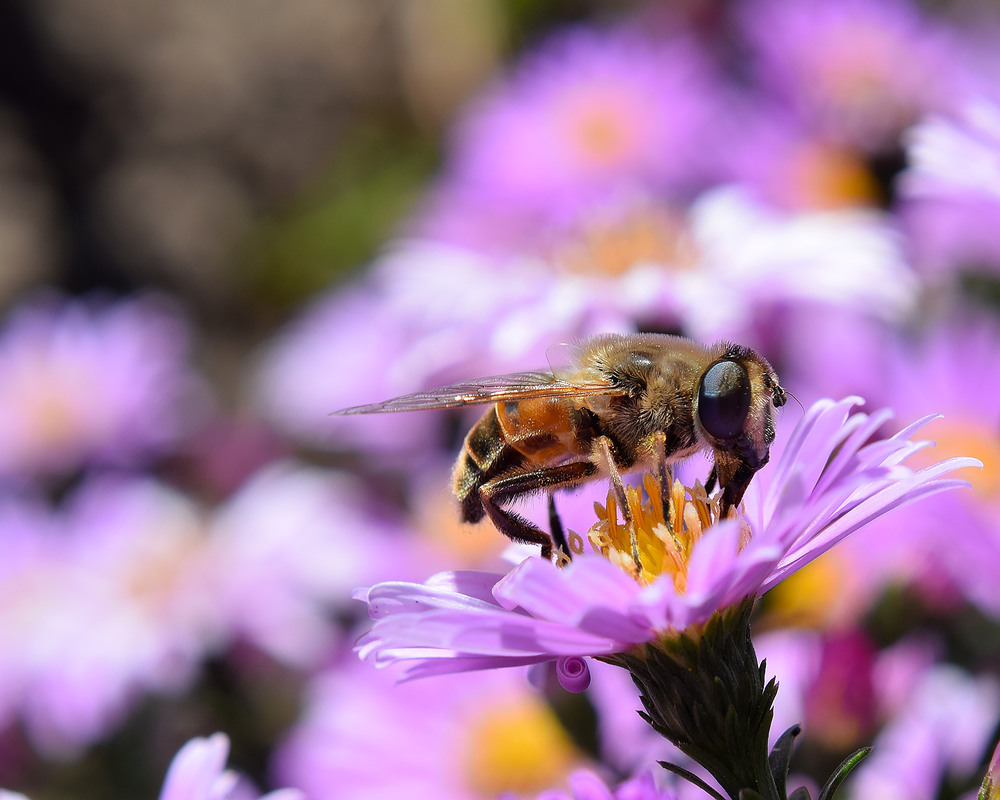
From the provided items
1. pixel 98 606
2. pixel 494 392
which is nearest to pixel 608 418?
pixel 494 392

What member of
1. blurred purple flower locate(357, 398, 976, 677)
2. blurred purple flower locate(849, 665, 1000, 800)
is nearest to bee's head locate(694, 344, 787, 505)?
blurred purple flower locate(357, 398, 976, 677)

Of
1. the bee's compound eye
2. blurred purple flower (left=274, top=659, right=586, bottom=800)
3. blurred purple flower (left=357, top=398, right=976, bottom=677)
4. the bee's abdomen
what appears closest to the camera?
blurred purple flower (left=357, top=398, right=976, bottom=677)

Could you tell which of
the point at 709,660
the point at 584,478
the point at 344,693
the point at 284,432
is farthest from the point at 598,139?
the point at 709,660

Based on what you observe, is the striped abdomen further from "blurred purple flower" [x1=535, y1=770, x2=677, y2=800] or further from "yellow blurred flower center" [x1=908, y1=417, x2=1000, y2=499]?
"yellow blurred flower center" [x1=908, y1=417, x2=1000, y2=499]

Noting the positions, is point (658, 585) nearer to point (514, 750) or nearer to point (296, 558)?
point (514, 750)

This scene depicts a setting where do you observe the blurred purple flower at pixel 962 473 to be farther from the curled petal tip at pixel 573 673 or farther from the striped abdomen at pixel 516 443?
the curled petal tip at pixel 573 673

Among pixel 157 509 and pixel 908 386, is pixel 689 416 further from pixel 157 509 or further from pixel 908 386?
pixel 157 509

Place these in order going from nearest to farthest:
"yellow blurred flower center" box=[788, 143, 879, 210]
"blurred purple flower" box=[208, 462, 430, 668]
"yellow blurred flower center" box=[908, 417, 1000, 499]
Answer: "yellow blurred flower center" box=[908, 417, 1000, 499], "blurred purple flower" box=[208, 462, 430, 668], "yellow blurred flower center" box=[788, 143, 879, 210]

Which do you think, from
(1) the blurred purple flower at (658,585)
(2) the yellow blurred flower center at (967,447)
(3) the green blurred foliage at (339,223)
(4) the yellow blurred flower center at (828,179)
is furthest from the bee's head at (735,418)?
(3) the green blurred foliage at (339,223)
